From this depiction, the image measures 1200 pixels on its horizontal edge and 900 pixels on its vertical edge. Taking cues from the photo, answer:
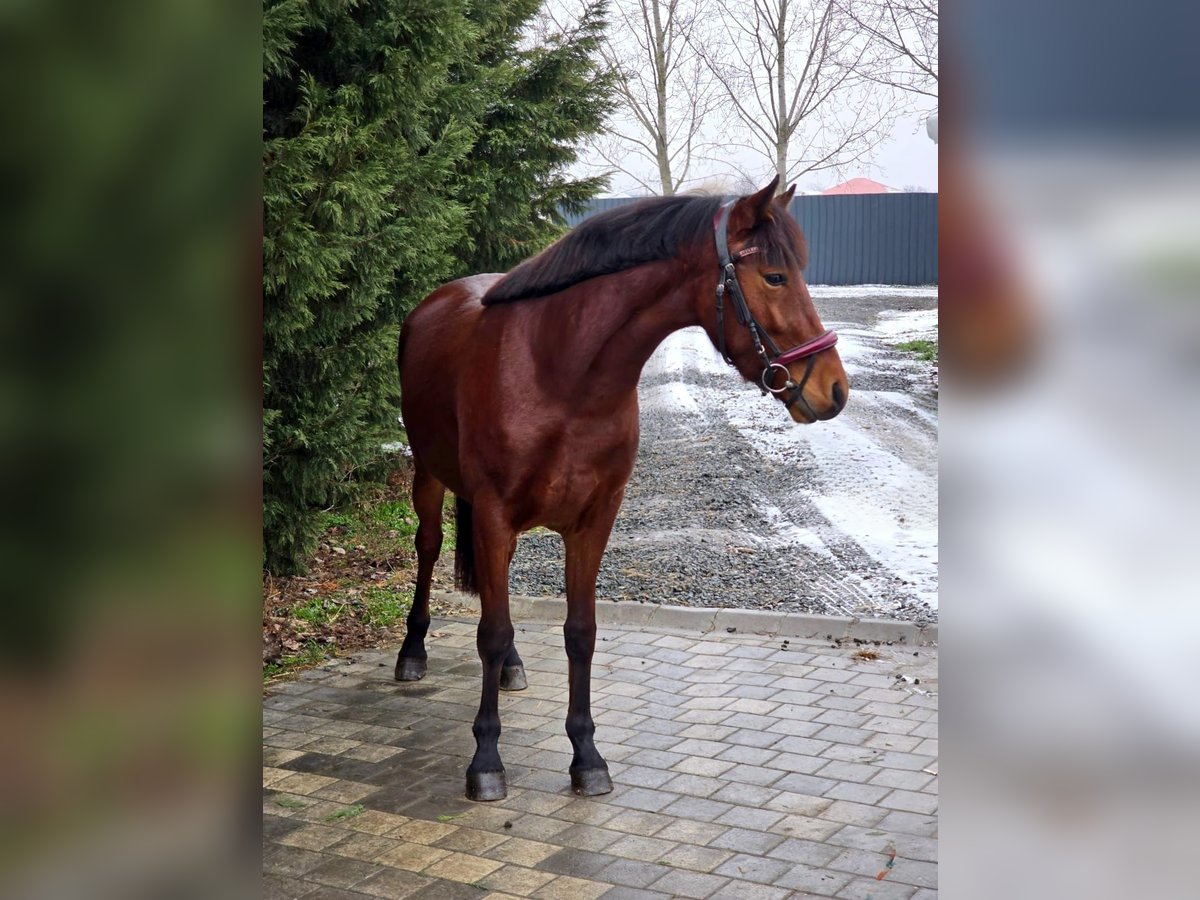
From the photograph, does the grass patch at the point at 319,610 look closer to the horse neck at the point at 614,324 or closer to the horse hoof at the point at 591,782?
the horse hoof at the point at 591,782

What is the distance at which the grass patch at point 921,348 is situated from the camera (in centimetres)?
1568

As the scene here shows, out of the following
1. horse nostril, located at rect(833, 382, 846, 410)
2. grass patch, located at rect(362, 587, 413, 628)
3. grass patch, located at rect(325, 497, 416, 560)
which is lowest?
grass patch, located at rect(362, 587, 413, 628)

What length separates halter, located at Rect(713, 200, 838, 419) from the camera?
345cm

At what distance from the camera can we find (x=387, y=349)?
A: 7008 mm

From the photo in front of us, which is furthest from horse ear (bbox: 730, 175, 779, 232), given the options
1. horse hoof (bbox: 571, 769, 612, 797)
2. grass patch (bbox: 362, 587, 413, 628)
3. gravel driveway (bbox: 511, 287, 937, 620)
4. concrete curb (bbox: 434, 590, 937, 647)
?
grass patch (bbox: 362, 587, 413, 628)

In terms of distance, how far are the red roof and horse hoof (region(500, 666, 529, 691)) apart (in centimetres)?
2497

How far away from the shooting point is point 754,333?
11.5ft

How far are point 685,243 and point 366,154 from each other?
3342 mm

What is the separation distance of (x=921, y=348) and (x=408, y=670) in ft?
41.9
